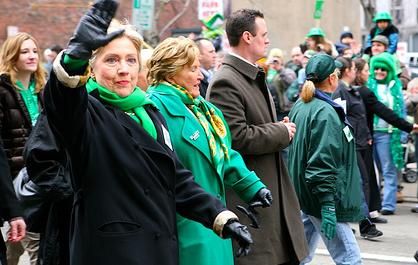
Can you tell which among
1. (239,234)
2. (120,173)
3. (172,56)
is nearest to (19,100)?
(172,56)

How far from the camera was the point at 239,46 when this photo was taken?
19.1 feet

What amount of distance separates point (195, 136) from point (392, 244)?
565 cm

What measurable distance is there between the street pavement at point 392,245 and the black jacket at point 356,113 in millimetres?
1060

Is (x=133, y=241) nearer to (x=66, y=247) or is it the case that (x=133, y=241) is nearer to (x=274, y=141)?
(x=66, y=247)

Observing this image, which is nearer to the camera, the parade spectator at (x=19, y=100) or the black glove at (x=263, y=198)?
the black glove at (x=263, y=198)

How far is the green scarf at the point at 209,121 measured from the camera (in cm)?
460

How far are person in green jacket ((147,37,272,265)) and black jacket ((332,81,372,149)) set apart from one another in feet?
17.7

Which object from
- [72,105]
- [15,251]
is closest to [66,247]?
[72,105]

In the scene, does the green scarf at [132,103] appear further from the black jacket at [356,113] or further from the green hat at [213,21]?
the green hat at [213,21]

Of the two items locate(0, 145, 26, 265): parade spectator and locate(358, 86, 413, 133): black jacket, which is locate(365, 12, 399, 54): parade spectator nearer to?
locate(358, 86, 413, 133): black jacket

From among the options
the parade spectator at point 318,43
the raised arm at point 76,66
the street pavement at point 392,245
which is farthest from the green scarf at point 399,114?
the raised arm at point 76,66

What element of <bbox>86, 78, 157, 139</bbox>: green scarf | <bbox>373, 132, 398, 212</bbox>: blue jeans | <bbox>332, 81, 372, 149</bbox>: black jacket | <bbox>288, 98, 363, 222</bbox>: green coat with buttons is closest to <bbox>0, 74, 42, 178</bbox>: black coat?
<bbox>288, 98, 363, 222</bbox>: green coat with buttons

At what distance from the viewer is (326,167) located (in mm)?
6488

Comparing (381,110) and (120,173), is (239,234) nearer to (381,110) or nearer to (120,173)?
(120,173)
